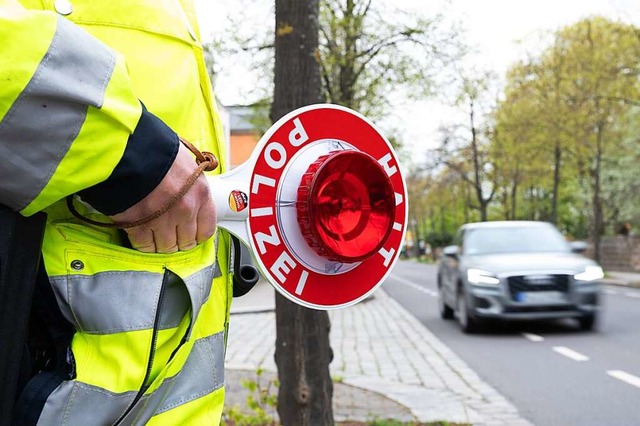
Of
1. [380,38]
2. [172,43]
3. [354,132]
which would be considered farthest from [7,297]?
[380,38]

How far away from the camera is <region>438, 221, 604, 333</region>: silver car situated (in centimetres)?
1012

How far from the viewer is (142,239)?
44.8 inches

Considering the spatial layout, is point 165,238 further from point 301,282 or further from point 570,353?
point 570,353

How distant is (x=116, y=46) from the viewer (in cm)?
120

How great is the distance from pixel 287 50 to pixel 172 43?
9.73 ft

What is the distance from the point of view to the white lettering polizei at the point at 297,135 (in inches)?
53.4

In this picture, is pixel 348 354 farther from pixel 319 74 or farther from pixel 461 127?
pixel 461 127

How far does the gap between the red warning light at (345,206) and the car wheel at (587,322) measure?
32.4ft

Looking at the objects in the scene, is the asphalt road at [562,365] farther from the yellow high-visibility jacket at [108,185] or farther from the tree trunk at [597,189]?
the tree trunk at [597,189]

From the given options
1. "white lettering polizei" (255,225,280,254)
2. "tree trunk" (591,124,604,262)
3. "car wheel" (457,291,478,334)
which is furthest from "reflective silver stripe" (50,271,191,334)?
"tree trunk" (591,124,604,262)

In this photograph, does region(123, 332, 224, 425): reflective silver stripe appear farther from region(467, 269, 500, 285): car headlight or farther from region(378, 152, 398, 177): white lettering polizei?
region(467, 269, 500, 285): car headlight

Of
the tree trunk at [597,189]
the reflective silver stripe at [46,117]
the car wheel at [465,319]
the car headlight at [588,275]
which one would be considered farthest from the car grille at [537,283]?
the tree trunk at [597,189]

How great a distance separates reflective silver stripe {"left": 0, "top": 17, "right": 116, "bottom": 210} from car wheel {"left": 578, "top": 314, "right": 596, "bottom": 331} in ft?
34.1

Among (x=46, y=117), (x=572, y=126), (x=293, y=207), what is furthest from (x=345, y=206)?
(x=572, y=126)
